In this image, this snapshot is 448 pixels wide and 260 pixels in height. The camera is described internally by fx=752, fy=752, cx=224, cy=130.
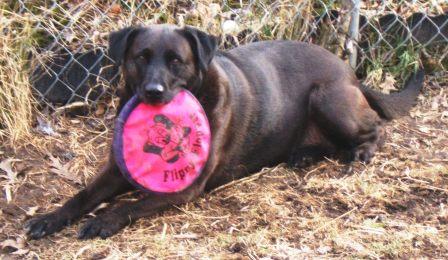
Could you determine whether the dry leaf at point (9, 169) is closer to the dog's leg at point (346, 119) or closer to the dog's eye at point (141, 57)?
the dog's eye at point (141, 57)

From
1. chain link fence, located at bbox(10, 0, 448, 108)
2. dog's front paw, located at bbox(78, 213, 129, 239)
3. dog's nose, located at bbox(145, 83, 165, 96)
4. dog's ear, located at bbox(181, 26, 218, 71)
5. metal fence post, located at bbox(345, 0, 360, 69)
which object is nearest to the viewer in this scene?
dog's front paw, located at bbox(78, 213, 129, 239)

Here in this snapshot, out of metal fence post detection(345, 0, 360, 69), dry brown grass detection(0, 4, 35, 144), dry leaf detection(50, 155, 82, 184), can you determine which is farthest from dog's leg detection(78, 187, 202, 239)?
metal fence post detection(345, 0, 360, 69)

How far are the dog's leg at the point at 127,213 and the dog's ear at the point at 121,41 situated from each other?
0.78 meters

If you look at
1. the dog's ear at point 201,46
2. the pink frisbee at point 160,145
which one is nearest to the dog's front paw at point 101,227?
the pink frisbee at point 160,145

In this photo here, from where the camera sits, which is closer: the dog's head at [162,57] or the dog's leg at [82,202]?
the dog's leg at [82,202]

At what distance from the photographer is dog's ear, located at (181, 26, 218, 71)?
13.2ft

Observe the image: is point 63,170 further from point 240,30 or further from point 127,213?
point 240,30

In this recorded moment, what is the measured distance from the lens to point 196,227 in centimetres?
386

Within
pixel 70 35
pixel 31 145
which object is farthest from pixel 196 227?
pixel 70 35

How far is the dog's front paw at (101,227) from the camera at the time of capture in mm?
3695

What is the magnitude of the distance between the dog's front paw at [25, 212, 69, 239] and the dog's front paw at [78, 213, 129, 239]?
14cm

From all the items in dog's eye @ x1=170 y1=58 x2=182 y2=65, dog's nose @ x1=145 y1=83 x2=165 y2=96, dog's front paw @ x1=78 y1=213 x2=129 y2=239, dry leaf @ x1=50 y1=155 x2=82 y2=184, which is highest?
dog's eye @ x1=170 y1=58 x2=182 y2=65

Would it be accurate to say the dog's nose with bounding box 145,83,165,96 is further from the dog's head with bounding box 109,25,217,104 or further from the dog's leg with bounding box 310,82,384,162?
the dog's leg with bounding box 310,82,384,162

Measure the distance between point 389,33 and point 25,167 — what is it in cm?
294
